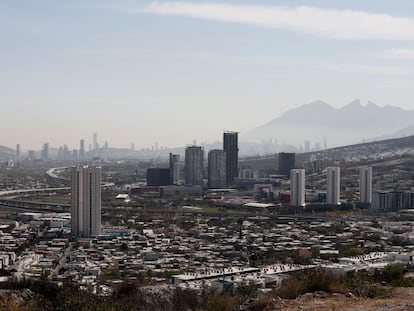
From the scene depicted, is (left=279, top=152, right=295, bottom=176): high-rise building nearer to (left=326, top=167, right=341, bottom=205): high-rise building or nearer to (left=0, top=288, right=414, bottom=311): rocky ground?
(left=326, top=167, right=341, bottom=205): high-rise building

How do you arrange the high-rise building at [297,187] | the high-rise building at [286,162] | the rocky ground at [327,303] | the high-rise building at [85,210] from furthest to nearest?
the high-rise building at [286,162] < the high-rise building at [297,187] < the high-rise building at [85,210] < the rocky ground at [327,303]

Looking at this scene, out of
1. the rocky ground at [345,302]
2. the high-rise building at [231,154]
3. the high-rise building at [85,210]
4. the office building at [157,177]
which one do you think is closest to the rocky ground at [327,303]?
the rocky ground at [345,302]

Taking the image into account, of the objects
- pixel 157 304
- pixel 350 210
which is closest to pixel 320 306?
pixel 157 304

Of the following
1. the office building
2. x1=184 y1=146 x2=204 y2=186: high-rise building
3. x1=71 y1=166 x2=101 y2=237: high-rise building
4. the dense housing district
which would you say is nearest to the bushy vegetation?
the dense housing district

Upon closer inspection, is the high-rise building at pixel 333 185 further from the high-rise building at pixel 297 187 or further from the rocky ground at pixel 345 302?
the rocky ground at pixel 345 302

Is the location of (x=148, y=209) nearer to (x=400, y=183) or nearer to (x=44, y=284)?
(x=400, y=183)

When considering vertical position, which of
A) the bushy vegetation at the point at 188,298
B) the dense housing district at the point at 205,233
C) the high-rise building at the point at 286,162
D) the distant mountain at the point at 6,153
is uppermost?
the distant mountain at the point at 6,153
